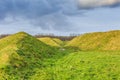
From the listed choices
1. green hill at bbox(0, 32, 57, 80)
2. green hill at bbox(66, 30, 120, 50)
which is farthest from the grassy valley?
green hill at bbox(66, 30, 120, 50)

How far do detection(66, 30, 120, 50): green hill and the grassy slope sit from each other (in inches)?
1135

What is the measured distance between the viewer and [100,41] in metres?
75.1

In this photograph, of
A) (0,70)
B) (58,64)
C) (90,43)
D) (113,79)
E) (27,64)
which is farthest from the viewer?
(90,43)

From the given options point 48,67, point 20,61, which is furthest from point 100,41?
point 20,61

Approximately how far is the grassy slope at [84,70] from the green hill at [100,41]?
94.6ft

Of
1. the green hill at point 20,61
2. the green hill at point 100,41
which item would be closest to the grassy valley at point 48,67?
the green hill at point 20,61

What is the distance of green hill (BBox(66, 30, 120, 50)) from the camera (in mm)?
69438

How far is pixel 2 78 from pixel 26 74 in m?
3.18

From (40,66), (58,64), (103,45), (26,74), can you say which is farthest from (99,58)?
(103,45)

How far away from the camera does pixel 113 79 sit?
29.3m

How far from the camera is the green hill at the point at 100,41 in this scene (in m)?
69.4

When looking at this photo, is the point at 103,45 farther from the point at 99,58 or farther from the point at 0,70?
the point at 0,70

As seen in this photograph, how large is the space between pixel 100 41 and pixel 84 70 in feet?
141

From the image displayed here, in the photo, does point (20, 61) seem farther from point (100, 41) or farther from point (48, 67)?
point (100, 41)
